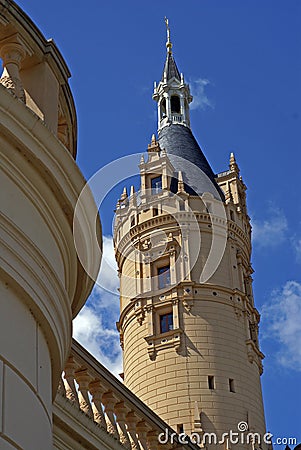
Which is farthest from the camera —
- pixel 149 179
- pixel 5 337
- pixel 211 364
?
pixel 149 179

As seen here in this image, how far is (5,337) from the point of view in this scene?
205 inches

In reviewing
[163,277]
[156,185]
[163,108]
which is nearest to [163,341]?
[163,277]

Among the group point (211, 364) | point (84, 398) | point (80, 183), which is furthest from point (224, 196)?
point (80, 183)

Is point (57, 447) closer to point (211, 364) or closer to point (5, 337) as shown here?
point (5, 337)

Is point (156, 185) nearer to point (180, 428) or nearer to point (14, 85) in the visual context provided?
point (180, 428)

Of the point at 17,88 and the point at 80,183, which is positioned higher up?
the point at 17,88

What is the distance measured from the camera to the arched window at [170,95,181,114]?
41750 mm

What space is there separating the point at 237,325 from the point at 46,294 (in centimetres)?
2669

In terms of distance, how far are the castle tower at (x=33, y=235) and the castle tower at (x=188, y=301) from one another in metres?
24.1

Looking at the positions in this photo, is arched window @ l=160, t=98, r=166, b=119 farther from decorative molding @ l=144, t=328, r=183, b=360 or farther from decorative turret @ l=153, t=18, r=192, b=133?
decorative molding @ l=144, t=328, r=183, b=360

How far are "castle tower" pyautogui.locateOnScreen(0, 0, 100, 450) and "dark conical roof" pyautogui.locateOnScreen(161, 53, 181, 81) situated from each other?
3785cm

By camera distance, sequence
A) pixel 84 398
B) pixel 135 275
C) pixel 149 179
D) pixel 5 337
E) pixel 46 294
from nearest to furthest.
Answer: pixel 5 337, pixel 46 294, pixel 84 398, pixel 135 275, pixel 149 179

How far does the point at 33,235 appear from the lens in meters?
5.63

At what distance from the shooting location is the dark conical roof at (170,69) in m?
43.9
